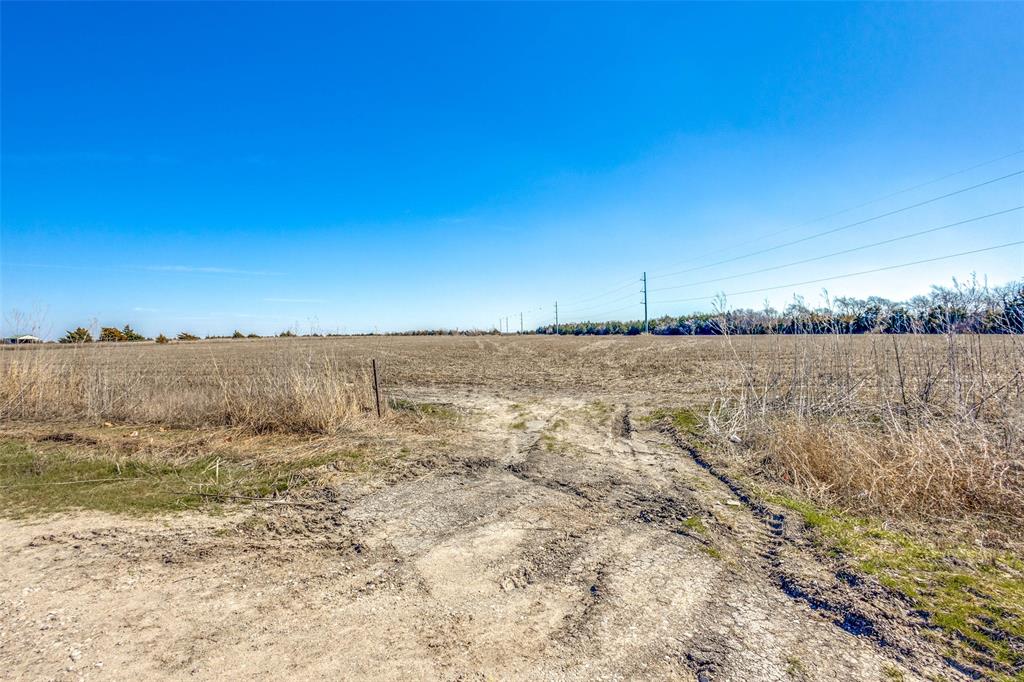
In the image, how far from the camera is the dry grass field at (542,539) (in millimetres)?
2545

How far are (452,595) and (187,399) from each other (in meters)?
8.74

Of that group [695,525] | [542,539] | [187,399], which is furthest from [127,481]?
[695,525]

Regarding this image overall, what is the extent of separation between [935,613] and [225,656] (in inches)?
166

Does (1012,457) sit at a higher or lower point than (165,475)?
higher

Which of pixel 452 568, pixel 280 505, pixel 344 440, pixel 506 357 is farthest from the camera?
pixel 506 357

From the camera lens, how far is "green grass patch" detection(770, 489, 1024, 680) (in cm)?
252

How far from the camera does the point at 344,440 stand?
7.58 m

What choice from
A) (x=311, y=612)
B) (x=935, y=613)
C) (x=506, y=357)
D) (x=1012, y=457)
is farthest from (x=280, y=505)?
(x=506, y=357)

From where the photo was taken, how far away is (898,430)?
519 cm

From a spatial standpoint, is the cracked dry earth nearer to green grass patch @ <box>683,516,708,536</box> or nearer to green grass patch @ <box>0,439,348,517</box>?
green grass patch @ <box>683,516,708,536</box>

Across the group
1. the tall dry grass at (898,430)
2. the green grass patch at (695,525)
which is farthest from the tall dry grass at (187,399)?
the tall dry grass at (898,430)

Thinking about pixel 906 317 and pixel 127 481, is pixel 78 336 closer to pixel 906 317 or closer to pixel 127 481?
pixel 127 481

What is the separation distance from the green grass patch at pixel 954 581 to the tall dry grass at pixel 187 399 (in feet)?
24.4

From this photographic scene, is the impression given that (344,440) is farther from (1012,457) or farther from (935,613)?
(1012,457)
